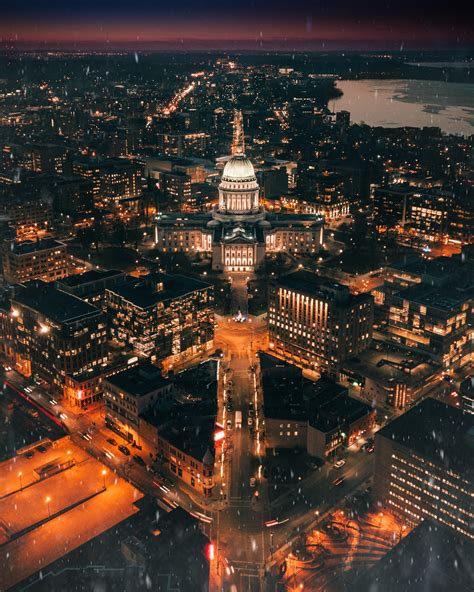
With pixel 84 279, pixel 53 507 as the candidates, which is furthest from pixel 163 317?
pixel 53 507

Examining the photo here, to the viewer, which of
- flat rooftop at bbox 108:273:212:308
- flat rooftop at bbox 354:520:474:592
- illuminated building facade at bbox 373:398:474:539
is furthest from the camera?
flat rooftop at bbox 108:273:212:308

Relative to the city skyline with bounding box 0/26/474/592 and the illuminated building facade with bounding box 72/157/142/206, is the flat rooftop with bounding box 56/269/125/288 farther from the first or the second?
the illuminated building facade with bounding box 72/157/142/206

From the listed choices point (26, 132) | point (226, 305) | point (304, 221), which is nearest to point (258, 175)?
point (304, 221)

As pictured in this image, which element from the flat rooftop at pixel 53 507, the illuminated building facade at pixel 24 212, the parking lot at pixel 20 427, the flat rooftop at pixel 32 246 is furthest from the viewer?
the illuminated building facade at pixel 24 212

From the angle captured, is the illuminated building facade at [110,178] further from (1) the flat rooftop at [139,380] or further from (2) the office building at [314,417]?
(2) the office building at [314,417]

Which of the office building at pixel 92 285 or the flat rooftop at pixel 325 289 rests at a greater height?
the flat rooftop at pixel 325 289

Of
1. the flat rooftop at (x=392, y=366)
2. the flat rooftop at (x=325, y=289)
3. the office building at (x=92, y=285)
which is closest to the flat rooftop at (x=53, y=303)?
the office building at (x=92, y=285)

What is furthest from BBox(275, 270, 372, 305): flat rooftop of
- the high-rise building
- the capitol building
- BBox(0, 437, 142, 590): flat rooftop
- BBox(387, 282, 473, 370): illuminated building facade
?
the high-rise building
